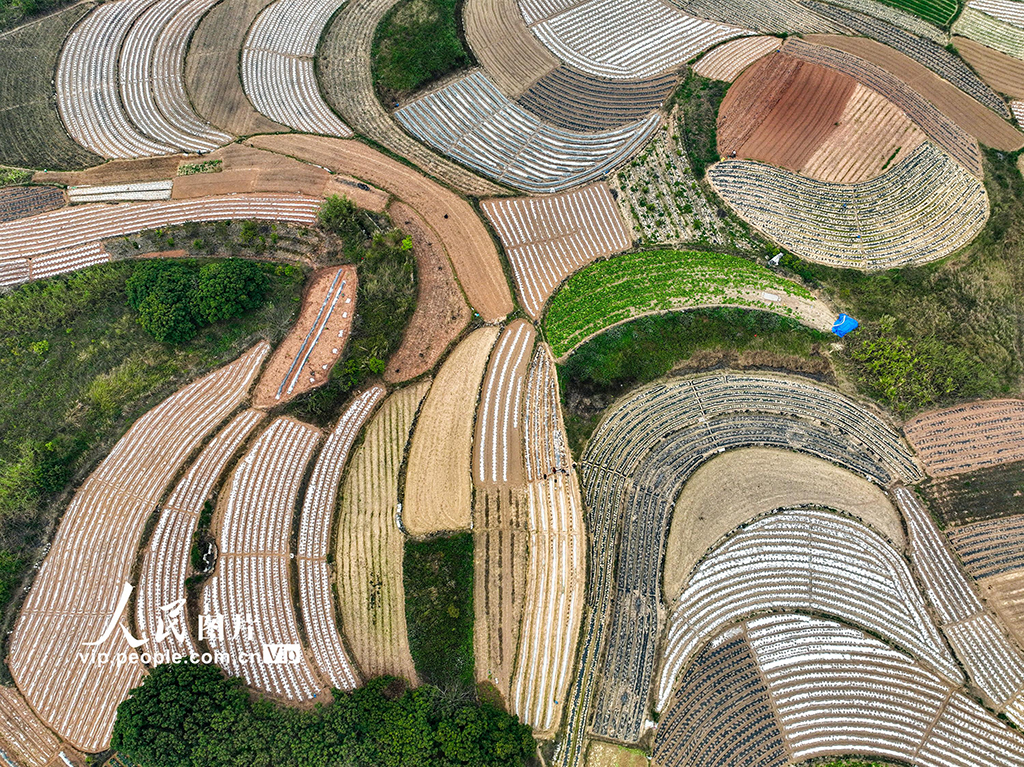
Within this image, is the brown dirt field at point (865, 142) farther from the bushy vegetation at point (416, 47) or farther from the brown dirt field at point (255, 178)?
the brown dirt field at point (255, 178)

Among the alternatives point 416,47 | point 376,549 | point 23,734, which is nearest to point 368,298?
point 376,549

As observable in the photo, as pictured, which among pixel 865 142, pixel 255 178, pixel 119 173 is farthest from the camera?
pixel 865 142

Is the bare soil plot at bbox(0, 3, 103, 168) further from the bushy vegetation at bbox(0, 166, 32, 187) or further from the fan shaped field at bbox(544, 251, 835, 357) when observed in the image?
the fan shaped field at bbox(544, 251, 835, 357)

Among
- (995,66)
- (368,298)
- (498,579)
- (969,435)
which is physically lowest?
(498,579)

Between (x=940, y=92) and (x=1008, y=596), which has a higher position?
(x=940, y=92)

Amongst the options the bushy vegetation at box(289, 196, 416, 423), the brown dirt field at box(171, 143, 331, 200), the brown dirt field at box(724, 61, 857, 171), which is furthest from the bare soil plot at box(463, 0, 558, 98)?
the bushy vegetation at box(289, 196, 416, 423)

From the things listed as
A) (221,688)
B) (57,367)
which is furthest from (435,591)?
(57,367)

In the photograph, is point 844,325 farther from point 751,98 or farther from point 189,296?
point 189,296
